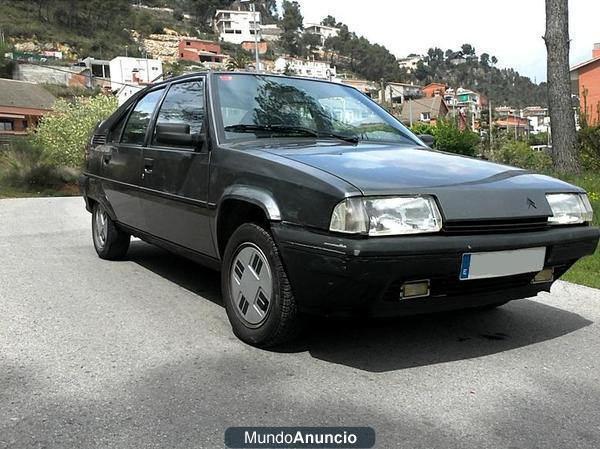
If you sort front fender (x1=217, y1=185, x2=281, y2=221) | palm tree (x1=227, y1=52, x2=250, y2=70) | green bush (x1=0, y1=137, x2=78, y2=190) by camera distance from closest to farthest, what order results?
front fender (x1=217, y1=185, x2=281, y2=221) → palm tree (x1=227, y1=52, x2=250, y2=70) → green bush (x1=0, y1=137, x2=78, y2=190)

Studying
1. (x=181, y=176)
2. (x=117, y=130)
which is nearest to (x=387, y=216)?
(x=181, y=176)

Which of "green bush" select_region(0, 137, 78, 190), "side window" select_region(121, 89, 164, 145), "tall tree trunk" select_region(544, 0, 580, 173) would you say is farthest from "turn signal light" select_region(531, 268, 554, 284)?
"green bush" select_region(0, 137, 78, 190)

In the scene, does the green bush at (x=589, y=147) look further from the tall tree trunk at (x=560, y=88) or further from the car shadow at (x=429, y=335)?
the car shadow at (x=429, y=335)

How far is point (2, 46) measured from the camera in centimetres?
7288

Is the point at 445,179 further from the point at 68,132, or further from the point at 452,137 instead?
the point at 452,137

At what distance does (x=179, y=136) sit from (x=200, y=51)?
116785 mm

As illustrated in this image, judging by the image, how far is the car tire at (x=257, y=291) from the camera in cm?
320

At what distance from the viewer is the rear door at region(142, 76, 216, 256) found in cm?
394

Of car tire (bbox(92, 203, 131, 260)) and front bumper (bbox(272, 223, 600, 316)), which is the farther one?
car tire (bbox(92, 203, 131, 260))

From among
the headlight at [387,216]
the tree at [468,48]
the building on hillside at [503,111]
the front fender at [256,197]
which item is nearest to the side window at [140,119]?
the front fender at [256,197]

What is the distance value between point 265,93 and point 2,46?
264 feet

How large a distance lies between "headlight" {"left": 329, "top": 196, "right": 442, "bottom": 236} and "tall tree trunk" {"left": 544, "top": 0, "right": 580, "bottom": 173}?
914cm

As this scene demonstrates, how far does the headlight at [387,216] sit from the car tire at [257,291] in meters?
0.51

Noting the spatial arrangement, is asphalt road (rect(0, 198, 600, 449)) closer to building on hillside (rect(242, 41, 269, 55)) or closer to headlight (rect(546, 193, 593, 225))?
headlight (rect(546, 193, 593, 225))
